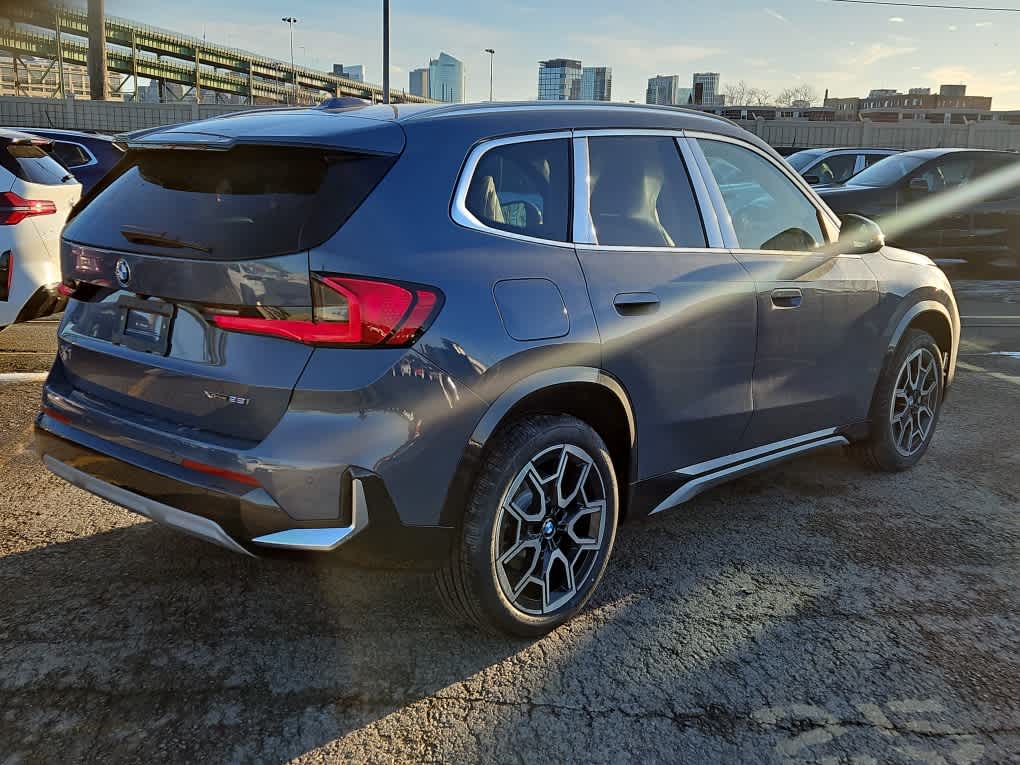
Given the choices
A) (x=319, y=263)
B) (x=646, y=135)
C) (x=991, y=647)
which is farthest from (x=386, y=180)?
(x=991, y=647)

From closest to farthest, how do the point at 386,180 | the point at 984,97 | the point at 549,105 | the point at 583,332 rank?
the point at 386,180, the point at 583,332, the point at 549,105, the point at 984,97

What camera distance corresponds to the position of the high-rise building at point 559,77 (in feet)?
616

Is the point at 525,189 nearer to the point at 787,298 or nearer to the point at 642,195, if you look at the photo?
the point at 642,195

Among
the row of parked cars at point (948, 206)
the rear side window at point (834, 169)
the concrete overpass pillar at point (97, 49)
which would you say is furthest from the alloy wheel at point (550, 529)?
the concrete overpass pillar at point (97, 49)

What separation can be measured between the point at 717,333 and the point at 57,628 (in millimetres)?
2514

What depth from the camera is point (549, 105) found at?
3.33 meters

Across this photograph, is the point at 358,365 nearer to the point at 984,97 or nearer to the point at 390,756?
the point at 390,756

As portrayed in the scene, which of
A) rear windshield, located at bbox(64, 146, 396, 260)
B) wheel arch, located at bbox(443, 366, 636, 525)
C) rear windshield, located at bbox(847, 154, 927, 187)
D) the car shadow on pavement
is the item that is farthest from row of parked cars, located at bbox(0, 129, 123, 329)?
rear windshield, located at bbox(847, 154, 927, 187)

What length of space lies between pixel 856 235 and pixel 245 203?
9.29 ft

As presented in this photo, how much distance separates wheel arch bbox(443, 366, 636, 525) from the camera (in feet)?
9.00

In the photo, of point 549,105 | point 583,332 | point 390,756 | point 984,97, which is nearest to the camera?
point 390,756

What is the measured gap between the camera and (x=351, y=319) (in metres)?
2.51

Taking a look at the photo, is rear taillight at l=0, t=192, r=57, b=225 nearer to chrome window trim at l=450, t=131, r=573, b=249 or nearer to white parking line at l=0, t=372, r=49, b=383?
white parking line at l=0, t=372, r=49, b=383

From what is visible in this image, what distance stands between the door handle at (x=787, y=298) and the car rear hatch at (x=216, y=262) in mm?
1780
